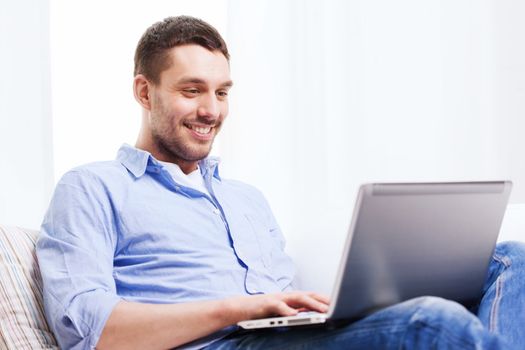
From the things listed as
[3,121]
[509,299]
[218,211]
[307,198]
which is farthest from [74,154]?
[509,299]

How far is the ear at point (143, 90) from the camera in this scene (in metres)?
1.76

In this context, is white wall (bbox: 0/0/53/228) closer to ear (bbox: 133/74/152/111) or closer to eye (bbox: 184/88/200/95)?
ear (bbox: 133/74/152/111)

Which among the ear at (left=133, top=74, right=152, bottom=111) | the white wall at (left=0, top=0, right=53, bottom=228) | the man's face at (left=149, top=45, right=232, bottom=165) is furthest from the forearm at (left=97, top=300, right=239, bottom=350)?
the white wall at (left=0, top=0, right=53, bottom=228)

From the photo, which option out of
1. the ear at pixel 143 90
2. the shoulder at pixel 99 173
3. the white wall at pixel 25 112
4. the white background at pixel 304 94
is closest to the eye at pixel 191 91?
the ear at pixel 143 90

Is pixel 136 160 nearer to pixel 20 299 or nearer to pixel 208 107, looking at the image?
pixel 208 107

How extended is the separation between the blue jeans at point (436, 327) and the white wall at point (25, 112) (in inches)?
54.8

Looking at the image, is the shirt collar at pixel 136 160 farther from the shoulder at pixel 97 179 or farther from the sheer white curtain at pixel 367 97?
the sheer white curtain at pixel 367 97

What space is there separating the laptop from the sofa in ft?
1.50

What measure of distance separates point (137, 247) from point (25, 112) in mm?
1212

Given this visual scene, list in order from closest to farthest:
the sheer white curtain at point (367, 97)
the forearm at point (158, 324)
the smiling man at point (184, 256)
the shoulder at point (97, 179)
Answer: the smiling man at point (184, 256) → the forearm at point (158, 324) → the shoulder at point (97, 179) → the sheer white curtain at point (367, 97)

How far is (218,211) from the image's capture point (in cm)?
166

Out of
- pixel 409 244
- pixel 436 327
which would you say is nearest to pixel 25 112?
pixel 409 244

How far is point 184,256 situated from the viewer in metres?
1.50

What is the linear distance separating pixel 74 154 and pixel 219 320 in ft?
4.81
